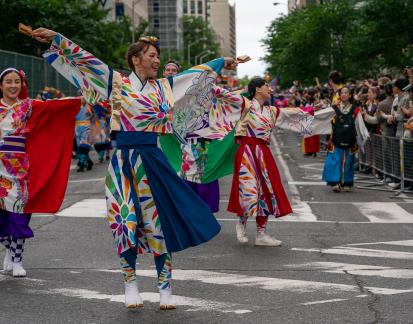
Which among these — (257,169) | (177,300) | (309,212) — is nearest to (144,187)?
(177,300)

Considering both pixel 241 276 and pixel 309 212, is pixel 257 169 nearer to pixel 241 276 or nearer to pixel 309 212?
pixel 241 276

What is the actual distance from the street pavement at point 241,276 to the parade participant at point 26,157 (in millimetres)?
442

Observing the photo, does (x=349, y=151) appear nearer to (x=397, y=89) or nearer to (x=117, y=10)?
(x=397, y=89)

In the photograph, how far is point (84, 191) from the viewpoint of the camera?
54.5 feet

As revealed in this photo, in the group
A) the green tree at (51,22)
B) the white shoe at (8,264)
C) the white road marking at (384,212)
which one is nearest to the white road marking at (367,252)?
the white road marking at (384,212)

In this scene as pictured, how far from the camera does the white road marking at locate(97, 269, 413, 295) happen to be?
7.36 m

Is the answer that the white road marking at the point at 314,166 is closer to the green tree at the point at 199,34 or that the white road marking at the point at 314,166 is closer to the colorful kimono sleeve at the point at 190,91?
the colorful kimono sleeve at the point at 190,91

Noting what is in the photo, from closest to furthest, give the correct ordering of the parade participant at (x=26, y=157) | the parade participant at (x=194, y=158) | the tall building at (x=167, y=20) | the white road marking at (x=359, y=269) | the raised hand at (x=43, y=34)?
the raised hand at (x=43, y=34) → the white road marking at (x=359, y=269) → the parade participant at (x=26, y=157) → the parade participant at (x=194, y=158) → the tall building at (x=167, y=20)

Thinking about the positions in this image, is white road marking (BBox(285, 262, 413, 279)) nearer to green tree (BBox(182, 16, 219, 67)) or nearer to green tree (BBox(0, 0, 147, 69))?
green tree (BBox(0, 0, 147, 69))

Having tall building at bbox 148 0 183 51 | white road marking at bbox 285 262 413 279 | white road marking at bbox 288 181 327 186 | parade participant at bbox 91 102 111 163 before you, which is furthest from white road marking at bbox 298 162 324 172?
tall building at bbox 148 0 183 51

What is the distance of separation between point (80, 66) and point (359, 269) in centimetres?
300

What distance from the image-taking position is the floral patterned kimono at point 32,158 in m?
8.34

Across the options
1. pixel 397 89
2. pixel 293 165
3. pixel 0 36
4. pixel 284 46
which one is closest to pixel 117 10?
pixel 284 46

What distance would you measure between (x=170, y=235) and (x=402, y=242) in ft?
13.6
